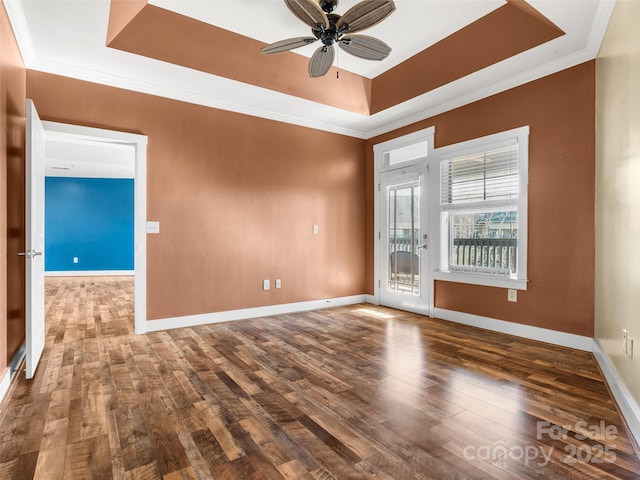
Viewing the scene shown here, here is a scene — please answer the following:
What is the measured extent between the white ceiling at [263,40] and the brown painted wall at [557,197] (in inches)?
8.5

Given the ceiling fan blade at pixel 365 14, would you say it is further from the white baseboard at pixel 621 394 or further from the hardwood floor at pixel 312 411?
the white baseboard at pixel 621 394

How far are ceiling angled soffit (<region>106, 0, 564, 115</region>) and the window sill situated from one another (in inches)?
86.2

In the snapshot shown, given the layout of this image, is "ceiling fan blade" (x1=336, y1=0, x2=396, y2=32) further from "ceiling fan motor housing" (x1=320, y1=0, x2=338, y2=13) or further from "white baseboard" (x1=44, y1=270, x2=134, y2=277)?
"white baseboard" (x1=44, y1=270, x2=134, y2=277)

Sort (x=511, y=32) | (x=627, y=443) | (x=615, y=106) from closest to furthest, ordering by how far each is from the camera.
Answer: (x=627, y=443), (x=615, y=106), (x=511, y=32)

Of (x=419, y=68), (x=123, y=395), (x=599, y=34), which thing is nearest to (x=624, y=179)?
(x=599, y=34)

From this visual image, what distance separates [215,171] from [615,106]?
387cm

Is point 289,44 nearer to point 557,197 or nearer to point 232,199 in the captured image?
point 232,199

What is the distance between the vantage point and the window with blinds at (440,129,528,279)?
12.3 feet

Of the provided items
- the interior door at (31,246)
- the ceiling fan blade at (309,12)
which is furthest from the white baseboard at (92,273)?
the ceiling fan blade at (309,12)

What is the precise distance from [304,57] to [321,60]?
1.17 metres

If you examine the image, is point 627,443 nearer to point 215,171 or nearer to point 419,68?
point 419,68

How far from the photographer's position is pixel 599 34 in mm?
2855

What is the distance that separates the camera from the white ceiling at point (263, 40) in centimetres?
275

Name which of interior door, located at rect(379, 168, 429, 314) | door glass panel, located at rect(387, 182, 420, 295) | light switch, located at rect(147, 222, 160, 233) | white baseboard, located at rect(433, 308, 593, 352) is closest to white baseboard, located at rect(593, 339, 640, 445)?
white baseboard, located at rect(433, 308, 593, 352)
